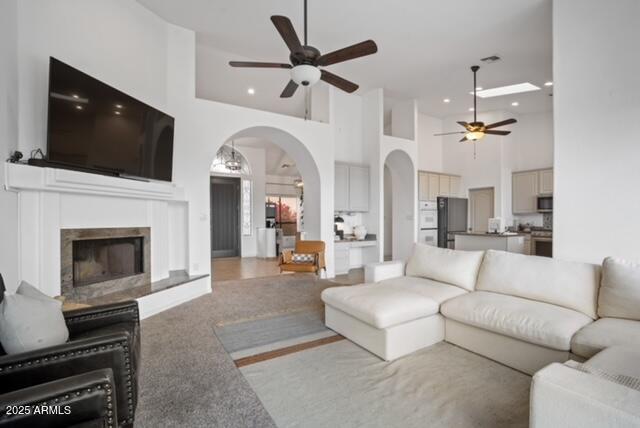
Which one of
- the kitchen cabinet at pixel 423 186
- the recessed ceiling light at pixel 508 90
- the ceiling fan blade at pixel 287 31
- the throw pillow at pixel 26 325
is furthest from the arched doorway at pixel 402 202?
the throw pillow at pixel 26 325

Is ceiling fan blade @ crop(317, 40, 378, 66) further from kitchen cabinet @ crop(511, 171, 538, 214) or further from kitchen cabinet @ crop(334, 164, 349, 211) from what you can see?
kitchen cabinet @ crop(511, 171, 538, 214)

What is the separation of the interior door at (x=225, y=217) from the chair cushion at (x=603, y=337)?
7727 millimetres

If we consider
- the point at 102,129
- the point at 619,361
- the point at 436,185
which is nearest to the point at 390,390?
the point at 619,361

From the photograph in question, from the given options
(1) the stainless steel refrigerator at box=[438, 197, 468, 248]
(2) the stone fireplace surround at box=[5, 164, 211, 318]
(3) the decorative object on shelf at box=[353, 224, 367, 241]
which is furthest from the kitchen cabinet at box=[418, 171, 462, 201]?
(2) the stone fireplace surround at box=[5, 164, 211, 318]

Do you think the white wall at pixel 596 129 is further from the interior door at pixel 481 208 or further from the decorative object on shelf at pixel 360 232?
the interior door at pixel 481 208

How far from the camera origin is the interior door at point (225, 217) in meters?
8.34

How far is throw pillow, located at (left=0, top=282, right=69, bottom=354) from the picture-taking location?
1.38 meters

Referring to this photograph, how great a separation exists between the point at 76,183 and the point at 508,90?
302 inches

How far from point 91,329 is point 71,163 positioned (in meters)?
1.74

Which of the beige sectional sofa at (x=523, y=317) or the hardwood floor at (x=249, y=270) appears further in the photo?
the hardwood floor at (x=249, y=270)

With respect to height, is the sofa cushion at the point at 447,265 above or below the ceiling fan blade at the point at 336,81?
below

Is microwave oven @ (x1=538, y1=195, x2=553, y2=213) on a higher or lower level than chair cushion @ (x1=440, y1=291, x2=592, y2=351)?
higher

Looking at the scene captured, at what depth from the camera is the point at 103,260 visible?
3555 mm

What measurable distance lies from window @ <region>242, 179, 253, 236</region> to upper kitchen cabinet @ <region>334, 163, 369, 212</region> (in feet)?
11.3
